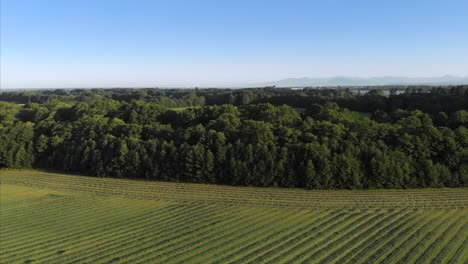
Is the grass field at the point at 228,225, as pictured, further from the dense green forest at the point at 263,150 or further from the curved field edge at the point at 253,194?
the dense green forest at the point at 263,150

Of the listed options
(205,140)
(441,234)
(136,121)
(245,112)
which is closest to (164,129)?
(205,140)

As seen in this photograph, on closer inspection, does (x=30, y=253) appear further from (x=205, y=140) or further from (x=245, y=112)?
(x=245, y=112)

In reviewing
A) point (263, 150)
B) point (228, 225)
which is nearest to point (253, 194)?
point (263, 150)

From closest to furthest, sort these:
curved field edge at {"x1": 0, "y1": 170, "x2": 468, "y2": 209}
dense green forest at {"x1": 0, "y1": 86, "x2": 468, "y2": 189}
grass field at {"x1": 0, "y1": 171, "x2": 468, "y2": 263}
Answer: grass field at {"x1": 0, "y1": 171, "x2": 468, "y2": 263}
curved field edge at {"x1": 0, "y1": 170, "x2": 468, "y2": 209}
dense green forest at {"x1": 0, "y1": 86, "x2": 468, "y2": 189}

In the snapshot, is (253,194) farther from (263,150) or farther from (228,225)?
(228,225)

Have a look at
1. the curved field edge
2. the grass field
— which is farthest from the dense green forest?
the grass field

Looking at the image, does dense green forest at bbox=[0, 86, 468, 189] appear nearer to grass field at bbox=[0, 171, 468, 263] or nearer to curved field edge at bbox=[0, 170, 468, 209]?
curved field edge at bbox=[0, 170, 468, 209]
